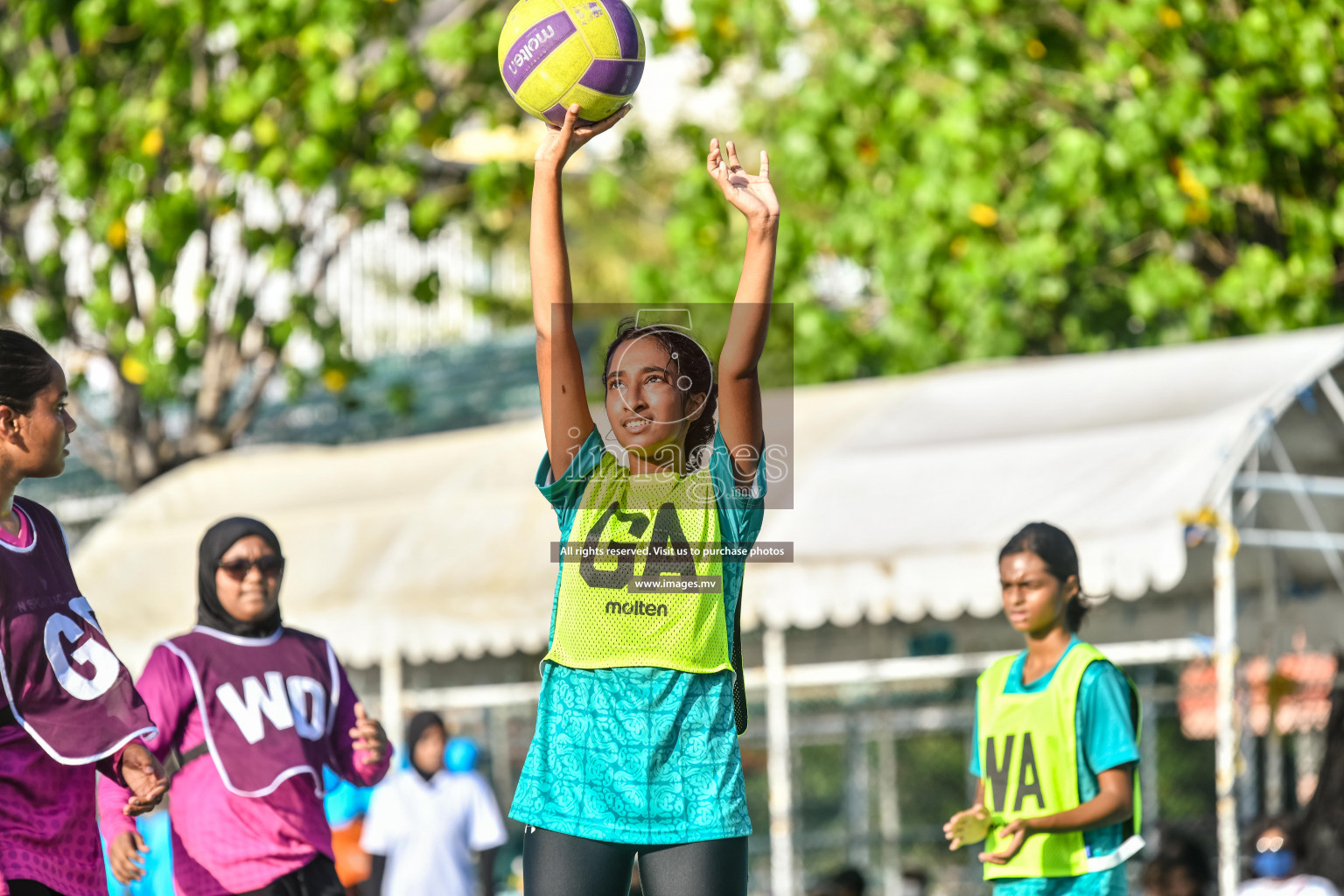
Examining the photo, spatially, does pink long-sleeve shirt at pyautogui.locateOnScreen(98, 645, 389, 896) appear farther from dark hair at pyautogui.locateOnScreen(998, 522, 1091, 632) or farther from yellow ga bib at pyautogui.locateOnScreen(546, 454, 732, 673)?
dark hair at pyautogui.locateOnScreen(998, 522, 1091, 632)

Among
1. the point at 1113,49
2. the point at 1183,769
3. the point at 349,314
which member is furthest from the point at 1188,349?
the point at 349,314

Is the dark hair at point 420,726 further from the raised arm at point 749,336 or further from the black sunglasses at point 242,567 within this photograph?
the raised arm at point 749,336

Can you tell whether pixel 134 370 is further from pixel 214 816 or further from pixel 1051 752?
pixel 1051 752

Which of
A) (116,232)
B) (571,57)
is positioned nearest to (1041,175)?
(116,232)

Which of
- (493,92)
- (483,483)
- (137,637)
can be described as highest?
(493,92)

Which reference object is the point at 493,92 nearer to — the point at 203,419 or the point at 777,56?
the point at 777,56

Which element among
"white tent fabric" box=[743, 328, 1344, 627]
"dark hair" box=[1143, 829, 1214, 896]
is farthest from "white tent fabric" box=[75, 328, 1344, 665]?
"dark hair" box=[1143, 829, 1214, 896]

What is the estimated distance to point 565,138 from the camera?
387 centimetres

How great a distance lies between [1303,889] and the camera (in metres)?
8.15

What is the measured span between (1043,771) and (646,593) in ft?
6.38

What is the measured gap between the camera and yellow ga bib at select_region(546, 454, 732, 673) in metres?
3.72

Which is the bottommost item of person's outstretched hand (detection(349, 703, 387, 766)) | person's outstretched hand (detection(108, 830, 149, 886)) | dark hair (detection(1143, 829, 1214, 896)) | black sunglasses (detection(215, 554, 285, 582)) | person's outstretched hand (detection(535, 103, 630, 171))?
dark hair (detection(1143, 829, 1214, 896))

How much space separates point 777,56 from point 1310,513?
222 inches

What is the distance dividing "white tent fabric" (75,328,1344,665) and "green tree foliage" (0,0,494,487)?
3.55 ft
